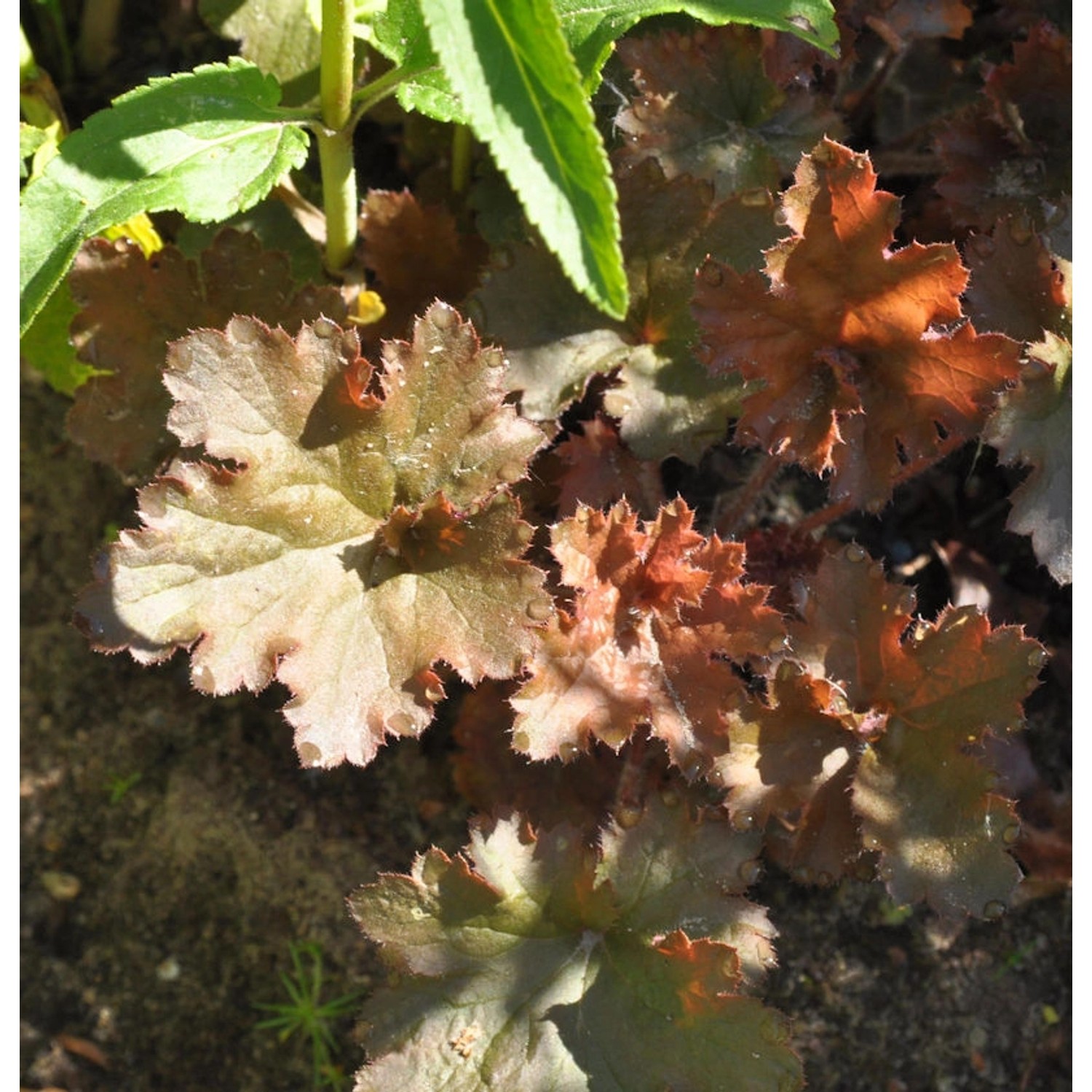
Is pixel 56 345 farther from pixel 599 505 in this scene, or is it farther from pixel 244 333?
pixel 599 505

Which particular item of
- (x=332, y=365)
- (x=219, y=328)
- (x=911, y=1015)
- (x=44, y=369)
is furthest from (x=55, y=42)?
(x=911, y=1015)

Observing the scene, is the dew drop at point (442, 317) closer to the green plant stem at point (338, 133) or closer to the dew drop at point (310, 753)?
the green plant stem at point (338, 133)

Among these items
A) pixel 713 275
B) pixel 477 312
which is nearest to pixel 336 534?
pixel 477 312

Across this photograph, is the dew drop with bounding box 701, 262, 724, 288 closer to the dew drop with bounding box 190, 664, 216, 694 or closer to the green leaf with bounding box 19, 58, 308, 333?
the green leaf with bounding box 19, 58, 308, 333

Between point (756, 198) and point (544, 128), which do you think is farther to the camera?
point (756, 198)

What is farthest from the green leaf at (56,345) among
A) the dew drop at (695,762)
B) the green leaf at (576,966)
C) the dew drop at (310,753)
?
the dew drop at (695,762)

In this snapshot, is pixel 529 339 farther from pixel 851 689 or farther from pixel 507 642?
pixel 851 689
